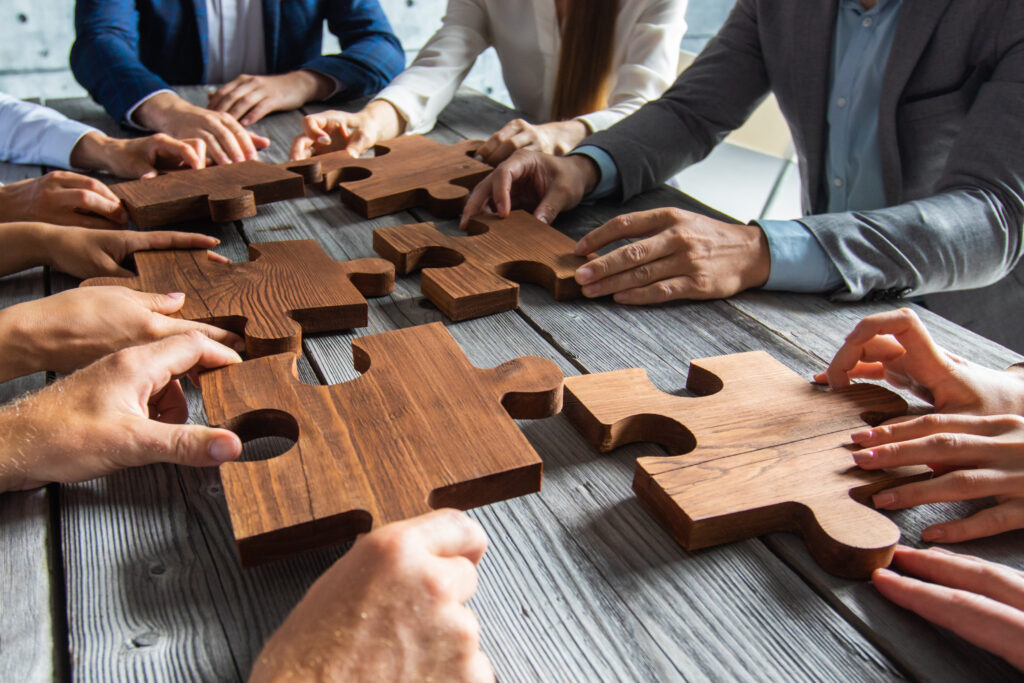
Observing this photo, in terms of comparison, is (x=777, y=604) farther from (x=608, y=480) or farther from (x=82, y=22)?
(x=82, y=22)

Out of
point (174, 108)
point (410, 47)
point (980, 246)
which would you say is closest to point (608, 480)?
point (980, 246)

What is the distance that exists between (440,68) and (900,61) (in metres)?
1.24

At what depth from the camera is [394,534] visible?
54 centimetres

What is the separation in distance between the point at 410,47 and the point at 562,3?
8.82ft

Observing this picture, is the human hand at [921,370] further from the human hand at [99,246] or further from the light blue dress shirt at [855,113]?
the human hand at [99,246]

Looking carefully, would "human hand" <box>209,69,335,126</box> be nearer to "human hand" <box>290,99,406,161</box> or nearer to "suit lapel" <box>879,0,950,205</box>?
"human hand" <box>290,99,406,161</box>

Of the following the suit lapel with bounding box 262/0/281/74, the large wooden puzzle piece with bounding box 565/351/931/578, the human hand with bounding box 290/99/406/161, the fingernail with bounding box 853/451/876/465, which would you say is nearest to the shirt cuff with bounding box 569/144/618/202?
the human hand with bounding box 290/99/406/161

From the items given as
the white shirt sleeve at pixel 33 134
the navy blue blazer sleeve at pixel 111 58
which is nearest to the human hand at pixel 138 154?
the white shirt sleeve at pixel 33 134

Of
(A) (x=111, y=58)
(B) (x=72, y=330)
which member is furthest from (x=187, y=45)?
(B) (x=72, y=330)

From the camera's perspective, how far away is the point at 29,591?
1.93ft

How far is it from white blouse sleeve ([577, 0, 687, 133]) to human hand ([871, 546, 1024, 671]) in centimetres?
161

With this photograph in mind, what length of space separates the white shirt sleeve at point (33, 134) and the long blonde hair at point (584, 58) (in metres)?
1.32

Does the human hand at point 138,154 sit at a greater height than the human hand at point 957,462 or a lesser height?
lesser

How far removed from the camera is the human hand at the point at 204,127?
158 cm
